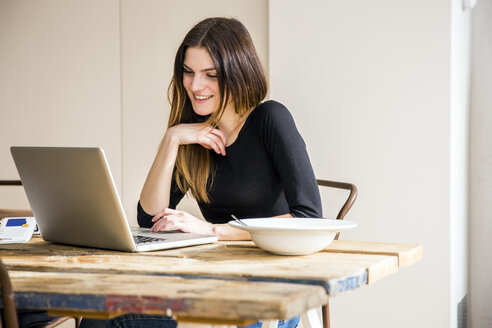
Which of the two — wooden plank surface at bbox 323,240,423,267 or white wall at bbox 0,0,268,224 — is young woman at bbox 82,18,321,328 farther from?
white wall at bbox 0,0,268,224

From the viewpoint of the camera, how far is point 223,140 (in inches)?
75.9

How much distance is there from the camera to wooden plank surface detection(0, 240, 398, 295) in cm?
104

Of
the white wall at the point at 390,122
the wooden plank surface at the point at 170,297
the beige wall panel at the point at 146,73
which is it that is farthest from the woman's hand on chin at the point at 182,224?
the beige wall panel at the point at 146,73

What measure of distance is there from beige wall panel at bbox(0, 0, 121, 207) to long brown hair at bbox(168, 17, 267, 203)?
4.09 feet

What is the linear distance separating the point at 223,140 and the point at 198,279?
0.93m

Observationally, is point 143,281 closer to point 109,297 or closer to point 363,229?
point 109,297

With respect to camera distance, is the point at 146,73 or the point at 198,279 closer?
the point at 198,279

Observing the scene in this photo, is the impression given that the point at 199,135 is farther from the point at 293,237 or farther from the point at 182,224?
the point at 293,237

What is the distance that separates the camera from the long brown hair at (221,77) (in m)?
1.91

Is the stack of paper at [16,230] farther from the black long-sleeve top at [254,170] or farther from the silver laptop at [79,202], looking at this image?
the black long-sleeve top at [254,170]

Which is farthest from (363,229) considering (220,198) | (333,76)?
(220,198)

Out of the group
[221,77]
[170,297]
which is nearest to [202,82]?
[221,77]

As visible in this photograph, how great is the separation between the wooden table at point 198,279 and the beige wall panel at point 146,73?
5.35ft

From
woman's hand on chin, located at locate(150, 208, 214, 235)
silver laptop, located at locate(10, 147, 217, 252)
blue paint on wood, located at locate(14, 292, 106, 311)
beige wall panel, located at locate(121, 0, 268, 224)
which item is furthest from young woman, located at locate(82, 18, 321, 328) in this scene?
beige wall panel, located at locate(121, 0, 268, 224)
